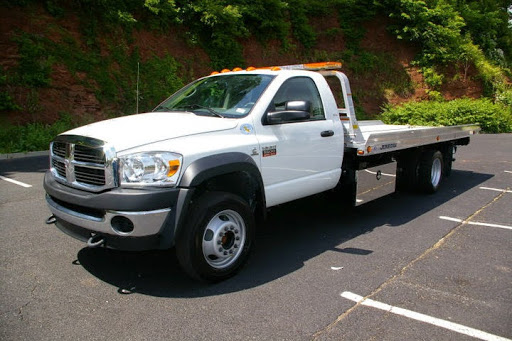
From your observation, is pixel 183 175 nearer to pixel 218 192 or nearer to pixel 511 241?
pixel 218 192

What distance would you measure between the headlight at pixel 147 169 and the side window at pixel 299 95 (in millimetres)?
1428

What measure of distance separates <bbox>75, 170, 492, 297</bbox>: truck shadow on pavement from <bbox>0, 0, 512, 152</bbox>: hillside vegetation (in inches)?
363

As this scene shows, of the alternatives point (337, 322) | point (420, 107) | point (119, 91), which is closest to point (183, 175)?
point (337, 322)

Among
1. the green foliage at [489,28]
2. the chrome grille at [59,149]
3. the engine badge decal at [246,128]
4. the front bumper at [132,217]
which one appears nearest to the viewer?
the front bumper at [132,217]

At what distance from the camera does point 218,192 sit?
3.88 meters

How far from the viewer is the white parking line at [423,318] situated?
312 cm

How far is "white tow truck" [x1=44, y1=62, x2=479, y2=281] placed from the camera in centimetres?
351

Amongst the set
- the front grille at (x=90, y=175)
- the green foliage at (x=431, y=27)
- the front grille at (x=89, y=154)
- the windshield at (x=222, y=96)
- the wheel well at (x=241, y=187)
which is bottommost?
the wheel well at (x=241, y=187)

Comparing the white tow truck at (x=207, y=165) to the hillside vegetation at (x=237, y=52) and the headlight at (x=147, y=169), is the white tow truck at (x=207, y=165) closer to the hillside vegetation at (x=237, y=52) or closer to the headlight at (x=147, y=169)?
the headlight at (x=147, y=169)

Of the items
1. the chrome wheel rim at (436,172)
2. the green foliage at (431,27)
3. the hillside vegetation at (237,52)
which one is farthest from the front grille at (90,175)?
the green foliage at (431,27)

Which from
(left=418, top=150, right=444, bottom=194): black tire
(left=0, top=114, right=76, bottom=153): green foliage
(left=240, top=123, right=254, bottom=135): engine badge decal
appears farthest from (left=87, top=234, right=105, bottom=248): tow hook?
(left=0, top=114, right=76, bottom=153): green foliage

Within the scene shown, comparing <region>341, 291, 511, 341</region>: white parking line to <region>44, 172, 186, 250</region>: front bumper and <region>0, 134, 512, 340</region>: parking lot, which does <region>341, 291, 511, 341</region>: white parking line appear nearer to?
<region>0, 134, 512, 340</region>: parking lot

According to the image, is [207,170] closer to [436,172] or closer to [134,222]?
[134,222]

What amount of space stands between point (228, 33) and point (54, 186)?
55.4 feet
